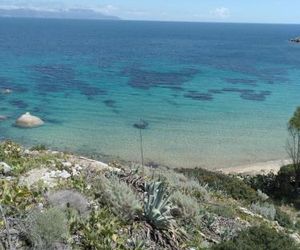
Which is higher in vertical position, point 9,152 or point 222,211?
point 9,152

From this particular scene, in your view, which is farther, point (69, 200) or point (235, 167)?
point (235, 167)

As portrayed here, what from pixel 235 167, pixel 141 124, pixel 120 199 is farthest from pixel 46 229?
pixel 141 124

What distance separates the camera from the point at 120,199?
8945mm

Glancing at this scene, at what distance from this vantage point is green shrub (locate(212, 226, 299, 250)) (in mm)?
8680

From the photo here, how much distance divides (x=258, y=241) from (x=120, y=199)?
2.76m

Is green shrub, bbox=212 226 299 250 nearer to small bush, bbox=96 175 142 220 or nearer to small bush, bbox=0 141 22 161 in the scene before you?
small bush, bbox=96 175 142 220

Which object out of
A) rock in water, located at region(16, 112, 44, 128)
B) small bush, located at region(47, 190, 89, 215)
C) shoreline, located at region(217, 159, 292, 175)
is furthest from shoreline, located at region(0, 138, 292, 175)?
small bush, located at region(47, 190, 89, 215)

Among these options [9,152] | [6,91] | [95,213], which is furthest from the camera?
[6,91]

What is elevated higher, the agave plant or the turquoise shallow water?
the agave plant

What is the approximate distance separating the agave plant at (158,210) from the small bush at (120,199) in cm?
18

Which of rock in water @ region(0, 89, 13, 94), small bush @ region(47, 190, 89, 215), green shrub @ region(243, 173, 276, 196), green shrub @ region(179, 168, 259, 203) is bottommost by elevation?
rock in water @ region(0, 89, 13, 94)

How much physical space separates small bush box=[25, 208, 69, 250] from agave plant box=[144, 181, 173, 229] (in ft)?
5.83

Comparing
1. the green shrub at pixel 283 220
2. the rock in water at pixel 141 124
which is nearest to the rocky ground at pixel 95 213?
the green shrub at pixel 283 220

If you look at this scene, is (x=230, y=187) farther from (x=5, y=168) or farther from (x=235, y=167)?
(x=235, y=167)
